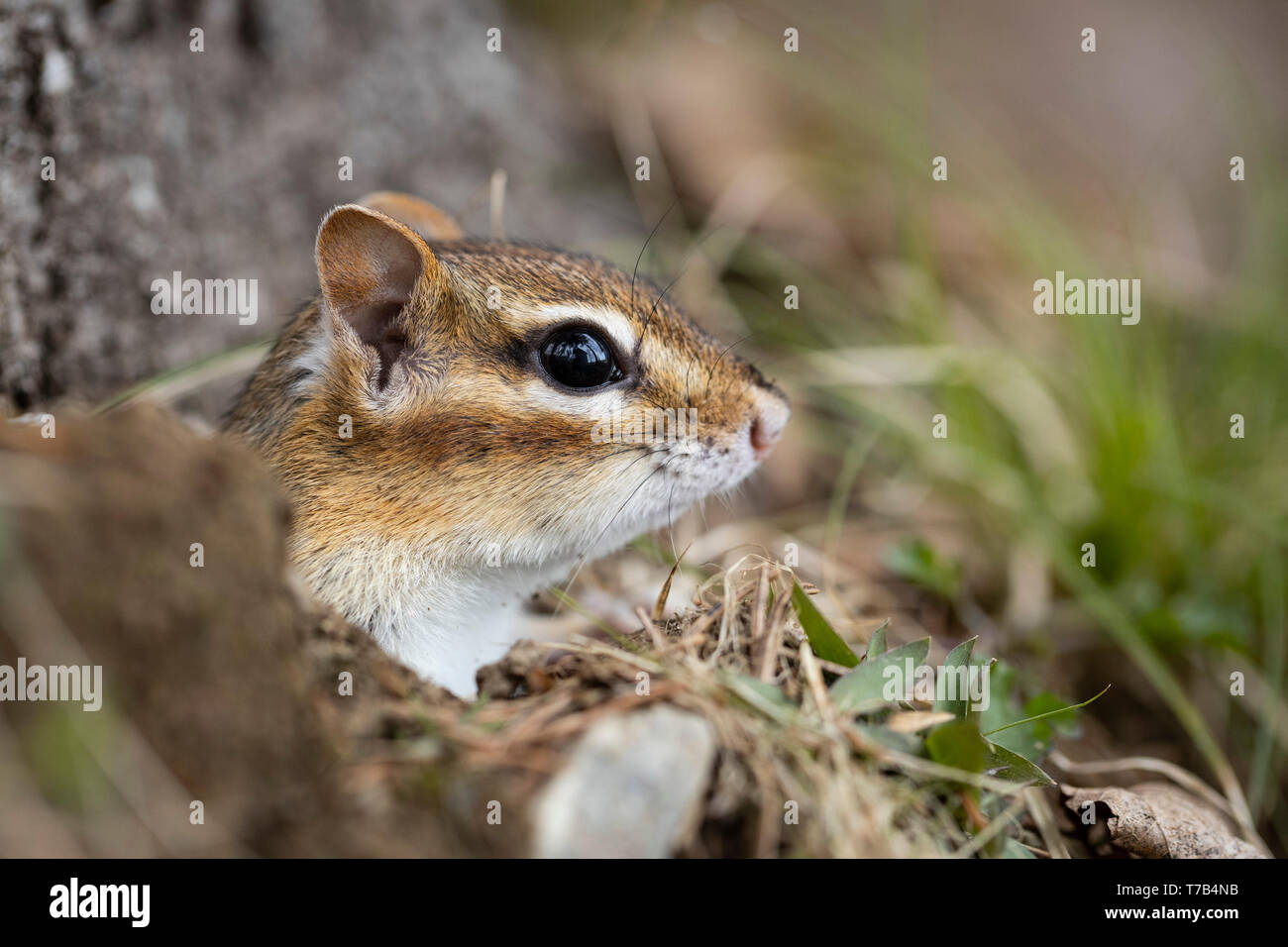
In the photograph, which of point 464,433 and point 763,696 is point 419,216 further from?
point 763,696

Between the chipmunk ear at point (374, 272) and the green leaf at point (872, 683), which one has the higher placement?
the chipmunk ear at point (374, 272)

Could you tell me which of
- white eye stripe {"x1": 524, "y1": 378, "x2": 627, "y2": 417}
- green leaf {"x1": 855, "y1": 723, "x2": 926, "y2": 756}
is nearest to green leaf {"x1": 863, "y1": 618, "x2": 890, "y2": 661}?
green leaf {"x1": 855, "y1": 723, "x2": 926, "y2": 756}

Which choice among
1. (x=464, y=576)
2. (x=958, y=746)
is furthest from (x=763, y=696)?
(x=464, y=576)

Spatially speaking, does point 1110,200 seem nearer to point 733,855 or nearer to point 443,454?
point 443,454

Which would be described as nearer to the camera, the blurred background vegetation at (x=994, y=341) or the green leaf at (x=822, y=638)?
the green leaf at (x=822, y=638)

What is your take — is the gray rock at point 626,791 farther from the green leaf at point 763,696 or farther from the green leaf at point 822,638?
the green leaf at point 822,638

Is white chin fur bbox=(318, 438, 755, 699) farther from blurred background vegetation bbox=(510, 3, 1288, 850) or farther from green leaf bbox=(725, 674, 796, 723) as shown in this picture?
blurred background vegetation bbox=(510, 3, 1288, 850)

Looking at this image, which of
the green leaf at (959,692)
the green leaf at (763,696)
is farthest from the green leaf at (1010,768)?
the green leaf at (763,696)

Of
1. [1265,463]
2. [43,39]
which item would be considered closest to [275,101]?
[43,39]
